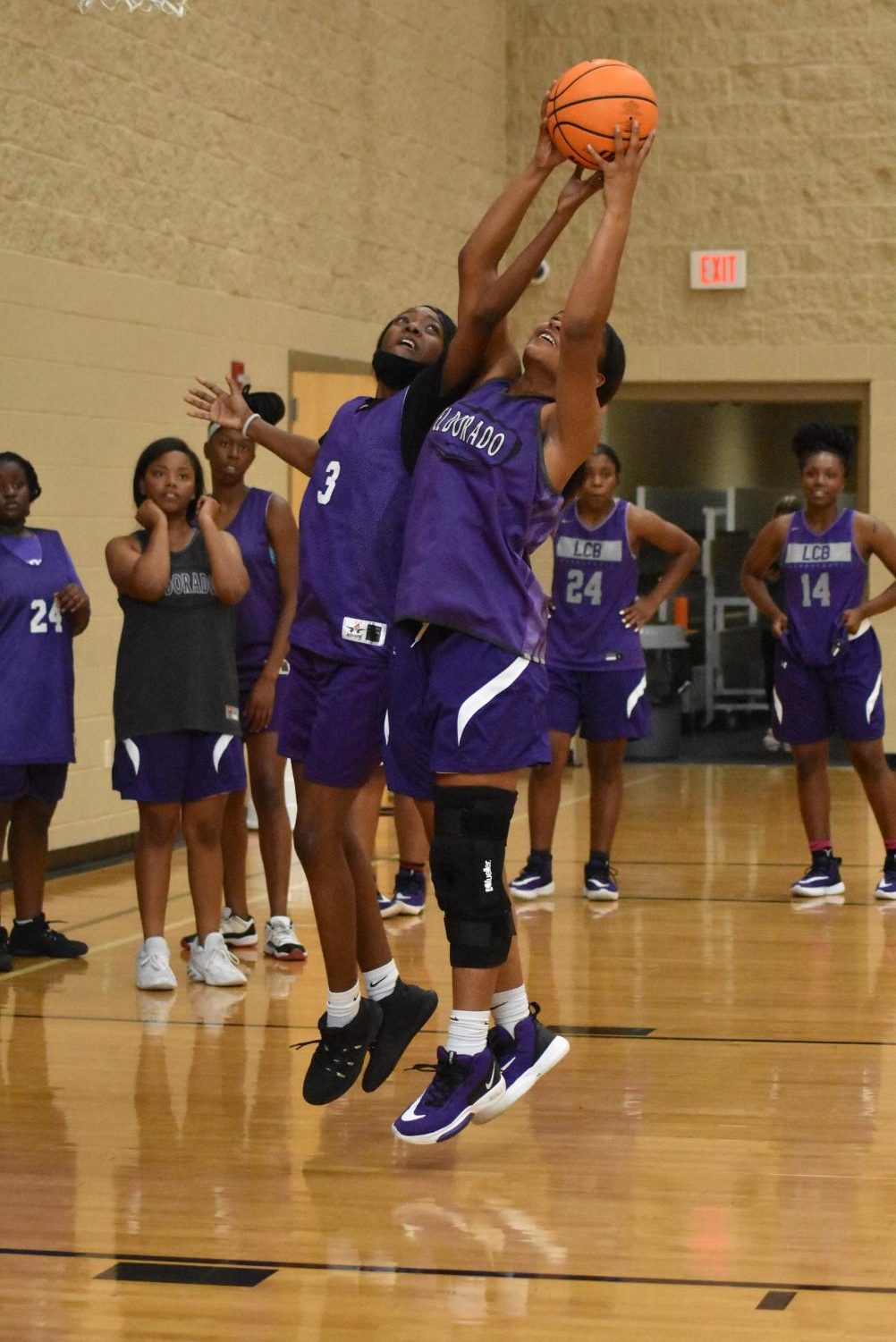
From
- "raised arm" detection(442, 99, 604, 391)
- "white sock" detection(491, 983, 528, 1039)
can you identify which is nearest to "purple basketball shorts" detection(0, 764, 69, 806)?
"white sock" detection(491, 983, 528, 1039)

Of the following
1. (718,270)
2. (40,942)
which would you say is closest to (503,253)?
(40,942)

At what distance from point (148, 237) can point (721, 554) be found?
246 inches

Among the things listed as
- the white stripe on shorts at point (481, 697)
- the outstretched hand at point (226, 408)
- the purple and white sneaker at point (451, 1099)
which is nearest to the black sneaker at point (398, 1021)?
the purple and white sneaker at point (451, 1099)

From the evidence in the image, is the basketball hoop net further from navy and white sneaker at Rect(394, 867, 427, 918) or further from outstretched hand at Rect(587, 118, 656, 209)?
outstretched hand at Rect(587, 118, 656, 209)

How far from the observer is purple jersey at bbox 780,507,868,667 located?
6852 millimetres

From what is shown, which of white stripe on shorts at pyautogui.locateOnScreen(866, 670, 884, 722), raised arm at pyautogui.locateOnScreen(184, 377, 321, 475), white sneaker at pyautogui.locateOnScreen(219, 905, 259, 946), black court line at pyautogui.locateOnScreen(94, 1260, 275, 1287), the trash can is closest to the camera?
black court line at pyautogui.locateOnScreen(94, 1260, 275, 1287)

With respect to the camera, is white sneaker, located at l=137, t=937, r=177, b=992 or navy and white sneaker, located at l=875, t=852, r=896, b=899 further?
navy and white sneaker, located at l=875, t=852, r=896, b=899

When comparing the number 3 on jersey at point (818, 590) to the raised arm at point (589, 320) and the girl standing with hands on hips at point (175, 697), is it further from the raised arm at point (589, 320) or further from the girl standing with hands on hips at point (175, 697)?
the raised arm at point (589, 320)

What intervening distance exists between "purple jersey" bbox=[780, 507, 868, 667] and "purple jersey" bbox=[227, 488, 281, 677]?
6.56ft

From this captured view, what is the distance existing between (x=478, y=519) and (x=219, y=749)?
6.44 ft

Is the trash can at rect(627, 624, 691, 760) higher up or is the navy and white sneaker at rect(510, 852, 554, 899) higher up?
the trash can at rect(627, 624, 691, 760)

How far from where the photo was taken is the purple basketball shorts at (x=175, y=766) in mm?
5422

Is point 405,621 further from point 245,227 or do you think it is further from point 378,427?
point 245,227

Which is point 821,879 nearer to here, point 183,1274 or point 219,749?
point 219,749
